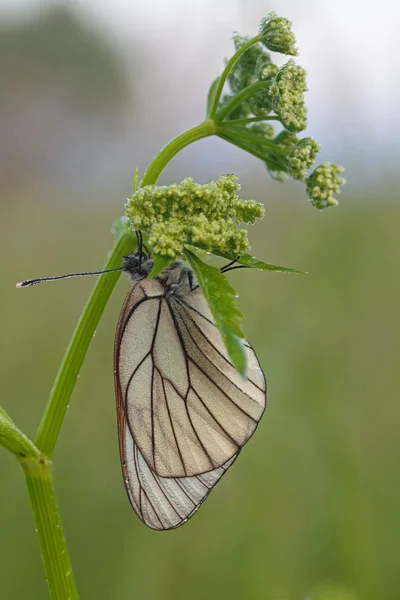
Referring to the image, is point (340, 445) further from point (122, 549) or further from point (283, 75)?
point (283, 75)

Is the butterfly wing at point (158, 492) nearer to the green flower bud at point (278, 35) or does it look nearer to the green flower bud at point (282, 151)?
the green flower bud at point (282, 151)

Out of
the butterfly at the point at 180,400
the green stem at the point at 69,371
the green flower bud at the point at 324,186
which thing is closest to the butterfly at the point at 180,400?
the butterfly at the point at 180,400

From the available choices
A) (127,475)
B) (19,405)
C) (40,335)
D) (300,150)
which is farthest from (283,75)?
(40,335)

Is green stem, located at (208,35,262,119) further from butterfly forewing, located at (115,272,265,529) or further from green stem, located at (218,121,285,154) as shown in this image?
butterfly forewing, located at (115,272,265,529)

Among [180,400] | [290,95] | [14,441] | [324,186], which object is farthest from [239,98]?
[14,441]

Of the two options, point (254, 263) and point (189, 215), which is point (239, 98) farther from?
point (254, 263)

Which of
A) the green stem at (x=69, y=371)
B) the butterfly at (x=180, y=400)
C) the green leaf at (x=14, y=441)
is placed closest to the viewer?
the green leaf at (x=14, y=441)
